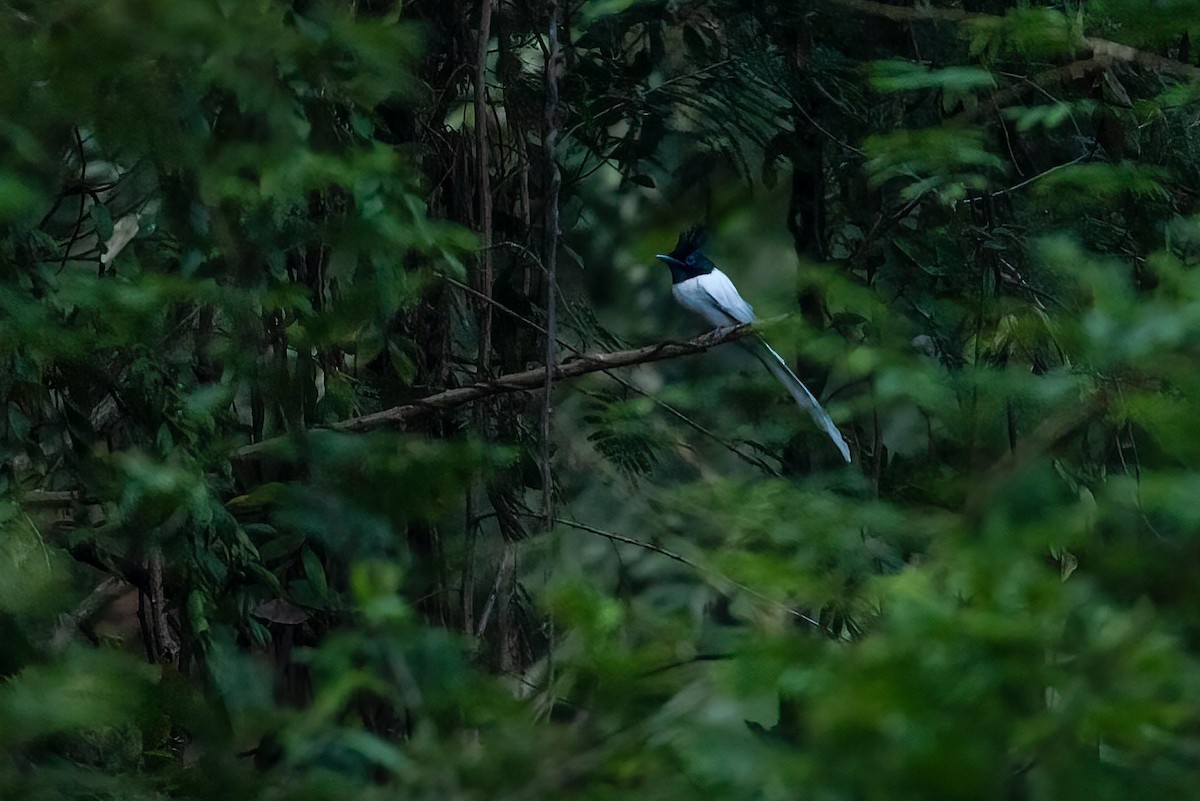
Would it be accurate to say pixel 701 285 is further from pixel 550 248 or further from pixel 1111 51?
pixel 1111 51

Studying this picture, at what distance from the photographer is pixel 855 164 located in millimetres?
3965

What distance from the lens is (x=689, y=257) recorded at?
510 centimetres

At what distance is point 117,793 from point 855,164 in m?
2.44

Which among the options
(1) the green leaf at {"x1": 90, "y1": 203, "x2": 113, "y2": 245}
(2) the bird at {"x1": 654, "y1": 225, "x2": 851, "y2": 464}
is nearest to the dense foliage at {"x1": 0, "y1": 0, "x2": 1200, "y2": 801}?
(1) the green leaf at {"x1": 90, "y1": 203, "x2": 113, "y2": 245}

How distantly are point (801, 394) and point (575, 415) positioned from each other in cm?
79

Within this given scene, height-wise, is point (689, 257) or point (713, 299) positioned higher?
point (689, 257)

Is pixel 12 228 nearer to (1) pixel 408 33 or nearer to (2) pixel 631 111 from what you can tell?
(1) pixel 408 33

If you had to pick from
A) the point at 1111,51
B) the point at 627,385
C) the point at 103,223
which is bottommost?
the point at 627,385

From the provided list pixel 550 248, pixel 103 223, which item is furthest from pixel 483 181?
pixel 103 223

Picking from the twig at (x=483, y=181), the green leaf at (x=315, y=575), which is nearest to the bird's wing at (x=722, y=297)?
the twig at (x=483, y=181)

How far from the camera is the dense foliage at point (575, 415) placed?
1523 millimetres

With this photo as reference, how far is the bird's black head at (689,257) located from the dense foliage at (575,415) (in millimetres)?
104

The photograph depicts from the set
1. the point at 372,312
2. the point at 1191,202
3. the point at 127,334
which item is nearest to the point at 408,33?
the point at 372,312

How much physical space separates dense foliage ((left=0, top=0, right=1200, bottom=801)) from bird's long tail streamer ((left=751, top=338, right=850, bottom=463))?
0.20ft
